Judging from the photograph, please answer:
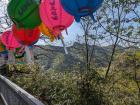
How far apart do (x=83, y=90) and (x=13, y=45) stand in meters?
2.08

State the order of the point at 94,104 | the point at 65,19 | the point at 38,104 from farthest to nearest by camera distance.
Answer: the point at 94,104
the point at 65,19
the point at 38,104

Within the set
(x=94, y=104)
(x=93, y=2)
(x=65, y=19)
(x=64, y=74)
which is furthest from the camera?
(x=64, y=74)

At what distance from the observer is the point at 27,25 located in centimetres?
637

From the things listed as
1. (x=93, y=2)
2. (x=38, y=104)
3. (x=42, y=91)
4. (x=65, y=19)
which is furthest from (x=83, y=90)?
(x=38, y=104)

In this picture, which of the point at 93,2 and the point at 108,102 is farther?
the point at 108,102

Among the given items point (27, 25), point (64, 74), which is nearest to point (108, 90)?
point (64, 74)

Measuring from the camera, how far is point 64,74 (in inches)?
406

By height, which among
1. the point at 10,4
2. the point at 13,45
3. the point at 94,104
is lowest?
the point at 94,104

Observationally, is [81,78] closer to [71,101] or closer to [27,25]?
[71,101]

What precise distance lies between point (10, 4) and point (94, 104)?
11.1 feet

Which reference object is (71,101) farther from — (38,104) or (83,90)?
(38,104)

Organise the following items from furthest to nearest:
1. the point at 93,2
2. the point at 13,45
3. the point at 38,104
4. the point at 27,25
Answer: the point at 13,45, the point at 27,25, the point at 93,2, the point at 38,104

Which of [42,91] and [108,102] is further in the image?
[42,91]

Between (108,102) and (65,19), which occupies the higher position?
(65,19)
